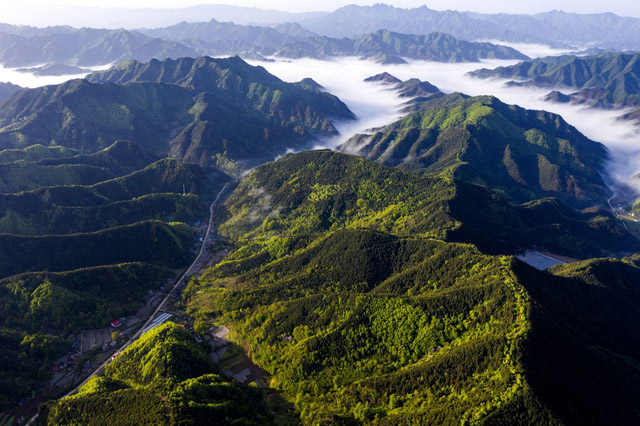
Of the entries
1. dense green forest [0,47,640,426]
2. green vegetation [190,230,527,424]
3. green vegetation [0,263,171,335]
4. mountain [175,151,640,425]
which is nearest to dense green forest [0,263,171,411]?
green vegetation [0,263,171,335]

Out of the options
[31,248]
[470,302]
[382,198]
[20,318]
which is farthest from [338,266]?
[31,248]

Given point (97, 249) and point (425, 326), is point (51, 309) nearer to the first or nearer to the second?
point (97, 249)

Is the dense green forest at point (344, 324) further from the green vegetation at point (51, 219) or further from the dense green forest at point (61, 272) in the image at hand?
the green vegetation at point (51, 219)

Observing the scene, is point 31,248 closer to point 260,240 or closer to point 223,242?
point 223,242

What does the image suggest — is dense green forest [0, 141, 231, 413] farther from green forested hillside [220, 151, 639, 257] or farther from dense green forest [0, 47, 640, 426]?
green forested hillside [220, 151, 639, 257]

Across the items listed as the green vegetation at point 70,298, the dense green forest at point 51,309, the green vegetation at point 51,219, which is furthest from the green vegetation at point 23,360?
the green vegetation at point 51,219

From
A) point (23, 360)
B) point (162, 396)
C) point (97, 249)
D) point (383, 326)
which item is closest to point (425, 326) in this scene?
point (383, 326)
